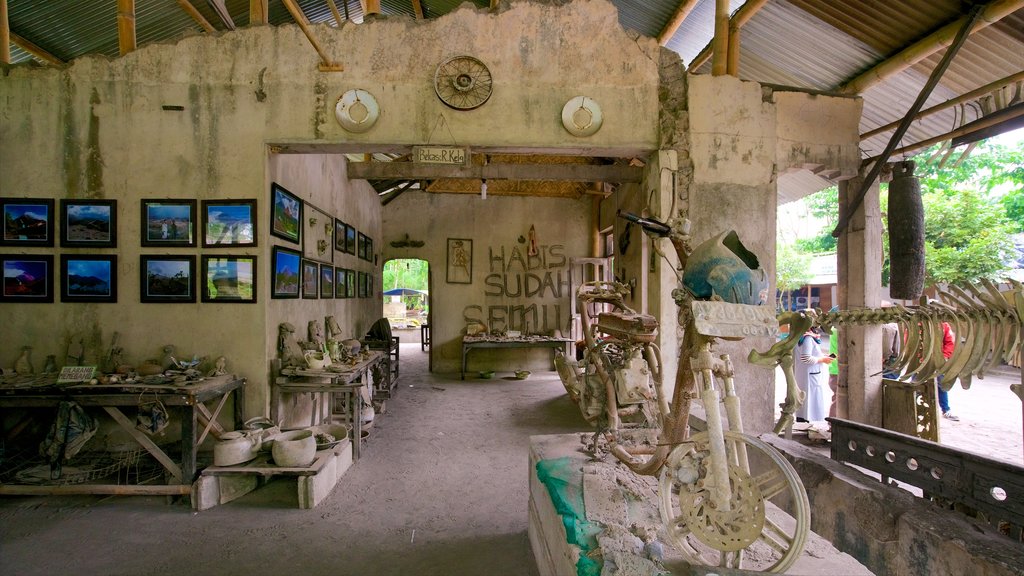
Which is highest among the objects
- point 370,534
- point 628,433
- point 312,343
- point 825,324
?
point 825,324

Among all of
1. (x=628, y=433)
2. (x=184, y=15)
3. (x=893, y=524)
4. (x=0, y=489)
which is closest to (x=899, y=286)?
(x=893, y=524)

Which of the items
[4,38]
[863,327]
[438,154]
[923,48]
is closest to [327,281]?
[438,154]

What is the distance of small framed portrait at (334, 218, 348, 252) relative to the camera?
7.37 m

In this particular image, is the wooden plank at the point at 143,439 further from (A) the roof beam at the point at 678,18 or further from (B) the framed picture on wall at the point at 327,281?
(A) the roof beam at the point at 678,18

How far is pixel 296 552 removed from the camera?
3.51 meters

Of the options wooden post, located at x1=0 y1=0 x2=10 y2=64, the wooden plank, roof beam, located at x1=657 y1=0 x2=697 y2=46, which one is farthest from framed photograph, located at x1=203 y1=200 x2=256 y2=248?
roof beam, located at x1=657 y1=0 x2=697 y2=46

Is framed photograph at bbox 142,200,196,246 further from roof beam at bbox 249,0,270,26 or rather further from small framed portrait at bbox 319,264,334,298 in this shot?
roof beam at bbox 249,0,270,26

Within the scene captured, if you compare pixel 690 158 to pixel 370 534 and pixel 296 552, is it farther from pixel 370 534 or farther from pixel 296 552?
pixel 296 552

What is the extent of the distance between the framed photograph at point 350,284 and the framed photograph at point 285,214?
220 centimetres

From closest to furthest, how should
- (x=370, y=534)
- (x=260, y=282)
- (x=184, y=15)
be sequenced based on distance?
(x=370, y=534) < (x=260, y=282) < (x=184, y=15)

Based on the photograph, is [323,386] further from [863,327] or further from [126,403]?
[863,327]

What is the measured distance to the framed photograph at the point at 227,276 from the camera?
512 centimetres

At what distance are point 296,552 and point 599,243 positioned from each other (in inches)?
373

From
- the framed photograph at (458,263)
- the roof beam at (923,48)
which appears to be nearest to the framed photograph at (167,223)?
the framed photograph at (458,263)
